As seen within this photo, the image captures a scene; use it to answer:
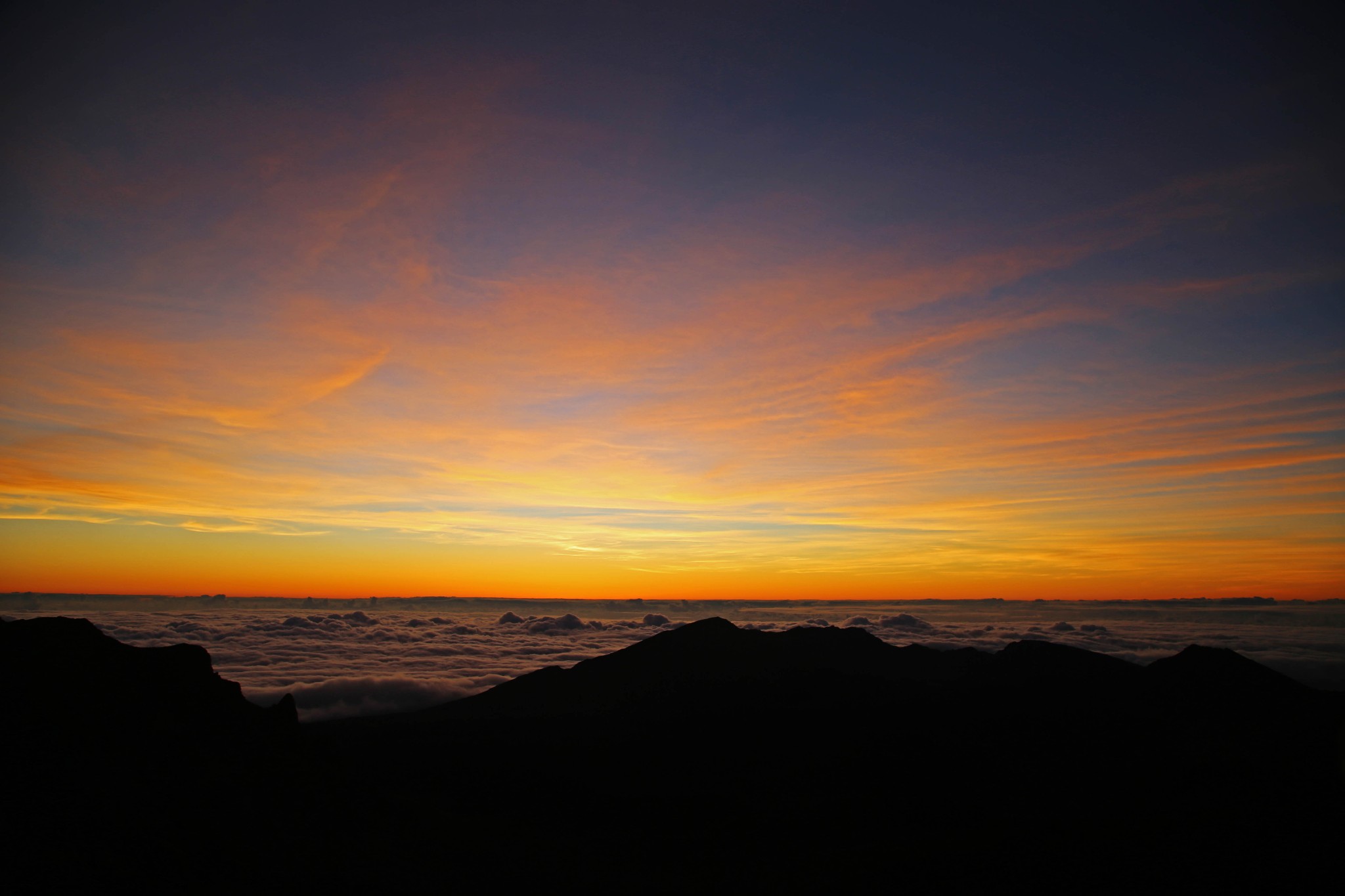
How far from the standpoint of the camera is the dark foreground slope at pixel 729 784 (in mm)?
24156

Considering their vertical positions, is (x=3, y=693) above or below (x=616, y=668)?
above

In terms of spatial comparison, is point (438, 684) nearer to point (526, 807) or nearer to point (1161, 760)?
point (526, 807)

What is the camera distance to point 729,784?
4181cm

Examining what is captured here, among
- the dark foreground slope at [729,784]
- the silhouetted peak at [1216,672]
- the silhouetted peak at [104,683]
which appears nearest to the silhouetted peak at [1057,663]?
the dark foreground slope at [729,784]

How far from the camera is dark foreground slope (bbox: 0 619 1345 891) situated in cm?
2416

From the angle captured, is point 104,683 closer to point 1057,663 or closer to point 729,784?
point 729,784

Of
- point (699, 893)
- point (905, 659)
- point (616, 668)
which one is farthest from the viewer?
point (905, 659)

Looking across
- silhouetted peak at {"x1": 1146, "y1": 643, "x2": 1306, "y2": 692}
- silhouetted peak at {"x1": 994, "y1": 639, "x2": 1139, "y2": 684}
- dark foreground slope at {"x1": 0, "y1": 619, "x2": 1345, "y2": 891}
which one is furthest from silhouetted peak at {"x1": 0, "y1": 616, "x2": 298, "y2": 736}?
silhouetted peak at {"x1": 1146, "y1": 643, "x2": 1306, "y2": 692}

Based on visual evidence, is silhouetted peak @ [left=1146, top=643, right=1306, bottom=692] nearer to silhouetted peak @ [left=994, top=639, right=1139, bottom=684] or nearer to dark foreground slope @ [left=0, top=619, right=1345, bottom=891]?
dark foreground slope @ [left=0, top=619, right=1345, bottom=891]

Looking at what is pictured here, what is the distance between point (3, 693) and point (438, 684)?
2594 inches

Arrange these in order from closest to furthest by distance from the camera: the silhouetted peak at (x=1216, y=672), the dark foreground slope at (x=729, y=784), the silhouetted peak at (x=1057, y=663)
Answer: the dark foreground slope at (x=729, y=784)
the silhouetted peak at (x=1216, y=672)
the silhouetted peak at (x=1057, y=663)

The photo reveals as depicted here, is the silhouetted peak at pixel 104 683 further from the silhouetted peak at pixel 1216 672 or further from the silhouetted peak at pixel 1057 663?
the silhouetted peak at pixel 1216 672

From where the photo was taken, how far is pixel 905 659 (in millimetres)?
71625

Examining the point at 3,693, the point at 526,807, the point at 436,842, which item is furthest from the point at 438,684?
the point at 3,693
